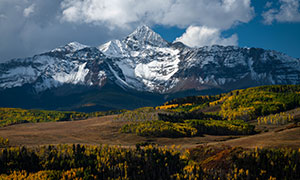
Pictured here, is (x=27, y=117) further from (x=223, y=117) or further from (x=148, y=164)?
(x=148, y=164)

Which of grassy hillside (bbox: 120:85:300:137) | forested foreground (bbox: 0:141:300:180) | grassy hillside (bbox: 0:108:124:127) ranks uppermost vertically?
grassy hillside (bbox: 0:108:124:127)

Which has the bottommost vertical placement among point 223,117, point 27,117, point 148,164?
point 148,164

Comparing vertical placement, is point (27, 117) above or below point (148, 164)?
above

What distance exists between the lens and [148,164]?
128 ft

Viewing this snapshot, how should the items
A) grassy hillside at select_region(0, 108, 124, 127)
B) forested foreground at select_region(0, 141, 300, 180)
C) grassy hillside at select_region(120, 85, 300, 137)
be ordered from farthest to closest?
grassy hillside at select_region(0, 108, 124, 127), grassy hillside at select_region(120, 85, 300, 137), forested foreground at select_region(0, 141, 300, 180)

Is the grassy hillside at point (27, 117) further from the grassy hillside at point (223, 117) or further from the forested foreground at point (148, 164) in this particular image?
the forested foreground at point (148, 164)

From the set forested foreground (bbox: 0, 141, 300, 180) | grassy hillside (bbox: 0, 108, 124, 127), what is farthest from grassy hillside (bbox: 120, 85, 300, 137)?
grassy hillside (bbox: 0, 108, 124, 127)

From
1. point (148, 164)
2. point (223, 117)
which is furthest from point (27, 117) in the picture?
point (148, 164)

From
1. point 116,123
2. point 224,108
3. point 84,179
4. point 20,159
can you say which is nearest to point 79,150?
point 20,159

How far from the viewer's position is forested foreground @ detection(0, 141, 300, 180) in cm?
3447

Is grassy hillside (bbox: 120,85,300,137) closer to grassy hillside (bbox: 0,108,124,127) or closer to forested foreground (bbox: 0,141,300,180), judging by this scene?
forested foreground (bbox: 0,141,300,180)

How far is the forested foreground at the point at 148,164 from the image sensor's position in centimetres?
3447

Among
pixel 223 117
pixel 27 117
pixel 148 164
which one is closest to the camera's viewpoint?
pixel 148 164

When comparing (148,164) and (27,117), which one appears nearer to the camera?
(148,164)
